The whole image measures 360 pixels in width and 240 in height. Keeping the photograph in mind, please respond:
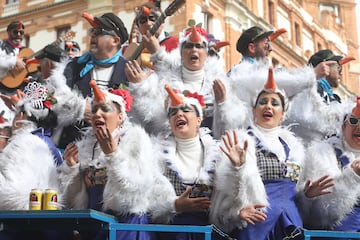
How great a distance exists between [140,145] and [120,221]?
505 mm

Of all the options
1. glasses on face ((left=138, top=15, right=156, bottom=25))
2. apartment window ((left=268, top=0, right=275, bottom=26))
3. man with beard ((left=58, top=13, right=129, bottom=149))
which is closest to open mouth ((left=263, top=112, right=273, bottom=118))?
man with beard ((left=58, top=13, right=129, bottom=149))

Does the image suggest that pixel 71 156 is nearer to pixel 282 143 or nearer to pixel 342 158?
pixel 282 143

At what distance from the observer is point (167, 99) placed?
430 centimetres

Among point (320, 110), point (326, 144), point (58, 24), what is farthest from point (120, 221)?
point (58, 24)

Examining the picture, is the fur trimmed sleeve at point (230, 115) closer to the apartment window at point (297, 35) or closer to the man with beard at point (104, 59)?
the man with beard at point (104, 59)

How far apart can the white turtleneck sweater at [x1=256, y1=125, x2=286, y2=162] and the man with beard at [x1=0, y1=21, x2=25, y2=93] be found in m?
3.91

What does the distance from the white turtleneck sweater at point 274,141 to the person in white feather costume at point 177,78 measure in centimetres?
54

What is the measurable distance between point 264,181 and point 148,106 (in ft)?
3.92

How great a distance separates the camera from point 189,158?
12.9ft

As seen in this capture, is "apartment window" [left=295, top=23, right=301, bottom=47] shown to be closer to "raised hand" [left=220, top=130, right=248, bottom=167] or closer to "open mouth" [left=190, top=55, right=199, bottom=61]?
"open mouth" [left=190, top=55, right=199, bottom=61]

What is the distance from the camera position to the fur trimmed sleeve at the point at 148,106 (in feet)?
14.7

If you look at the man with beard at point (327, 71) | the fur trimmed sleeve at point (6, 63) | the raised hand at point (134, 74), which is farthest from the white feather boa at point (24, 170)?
the fur trimmed sleeve at point (6, 63)

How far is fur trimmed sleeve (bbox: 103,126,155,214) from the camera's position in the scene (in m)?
3.52

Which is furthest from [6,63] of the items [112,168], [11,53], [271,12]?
[271,12]
